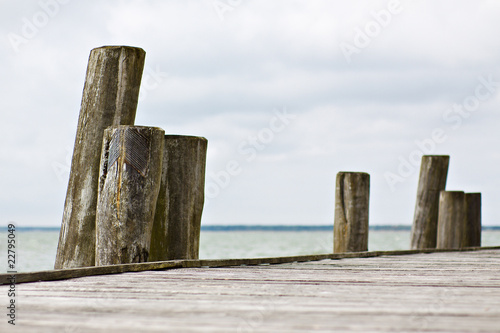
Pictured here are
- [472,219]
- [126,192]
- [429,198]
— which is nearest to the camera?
[126,192]

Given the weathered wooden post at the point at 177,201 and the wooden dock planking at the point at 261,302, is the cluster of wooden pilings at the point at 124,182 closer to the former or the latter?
the weathered wooden post at the point at 177,201

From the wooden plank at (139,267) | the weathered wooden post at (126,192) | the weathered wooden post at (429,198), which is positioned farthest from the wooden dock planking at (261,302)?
the weathered wooden post at (429,198)

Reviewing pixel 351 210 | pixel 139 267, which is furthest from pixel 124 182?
pixel 351 210

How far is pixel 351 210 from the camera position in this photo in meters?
7.04

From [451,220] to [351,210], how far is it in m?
2.41

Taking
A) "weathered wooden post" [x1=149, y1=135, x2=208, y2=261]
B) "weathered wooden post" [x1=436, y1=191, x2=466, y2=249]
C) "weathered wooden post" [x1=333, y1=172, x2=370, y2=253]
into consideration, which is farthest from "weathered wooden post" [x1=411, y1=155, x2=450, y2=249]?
"weathered wooden post" [x1=149, y1=135, x2=208, y2=261]

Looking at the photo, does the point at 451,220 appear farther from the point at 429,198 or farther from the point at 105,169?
the point at 105,169

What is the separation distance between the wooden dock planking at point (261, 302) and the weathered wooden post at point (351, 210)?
9.05 feet

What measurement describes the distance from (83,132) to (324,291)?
86.3 inches

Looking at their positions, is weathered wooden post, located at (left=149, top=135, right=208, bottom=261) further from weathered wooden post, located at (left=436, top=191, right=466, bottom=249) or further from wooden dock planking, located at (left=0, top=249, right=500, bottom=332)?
weathered wooden post, located at (left=436, top=191, right=466, bottom=249)

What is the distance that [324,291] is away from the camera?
316cm

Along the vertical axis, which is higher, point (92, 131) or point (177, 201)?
point (92, 131)

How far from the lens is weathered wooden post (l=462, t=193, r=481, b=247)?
938 cm

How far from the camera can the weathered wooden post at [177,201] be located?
14.9ft
